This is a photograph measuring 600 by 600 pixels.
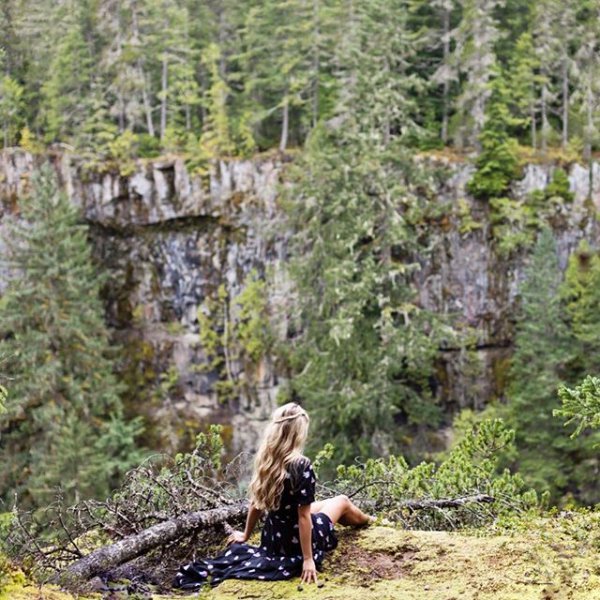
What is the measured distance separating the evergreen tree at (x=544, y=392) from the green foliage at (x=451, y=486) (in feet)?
35.3

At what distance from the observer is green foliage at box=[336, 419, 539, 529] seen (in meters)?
6.12

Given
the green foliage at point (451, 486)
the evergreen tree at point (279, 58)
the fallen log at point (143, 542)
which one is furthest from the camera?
the evergreen tree at point (279, 58)

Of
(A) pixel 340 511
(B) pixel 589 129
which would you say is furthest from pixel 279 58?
(A) pixel 340 511

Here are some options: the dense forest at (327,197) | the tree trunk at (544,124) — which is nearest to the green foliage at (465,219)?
the dense forest at (327,197)

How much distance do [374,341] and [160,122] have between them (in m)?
14.6

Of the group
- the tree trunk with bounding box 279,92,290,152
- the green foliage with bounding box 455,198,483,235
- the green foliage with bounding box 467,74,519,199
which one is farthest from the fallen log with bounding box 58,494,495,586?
the tree trunk with bounding box 279,92,290,152

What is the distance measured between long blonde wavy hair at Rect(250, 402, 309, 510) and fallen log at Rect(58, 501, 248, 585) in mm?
795

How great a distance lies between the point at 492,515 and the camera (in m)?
5.90

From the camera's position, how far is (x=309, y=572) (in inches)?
173

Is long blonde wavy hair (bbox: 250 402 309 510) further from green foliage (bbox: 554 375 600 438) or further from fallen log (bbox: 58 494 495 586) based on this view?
green foliage (bbox: 554 375 600 438)

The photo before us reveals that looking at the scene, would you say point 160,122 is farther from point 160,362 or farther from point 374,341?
point 374,341

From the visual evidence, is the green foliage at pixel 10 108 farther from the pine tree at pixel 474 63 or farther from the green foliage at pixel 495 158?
the green foliage at pixel 495 158

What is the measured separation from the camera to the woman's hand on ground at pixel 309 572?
439 centimetres

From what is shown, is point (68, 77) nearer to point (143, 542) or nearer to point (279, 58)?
point (279, 58)
